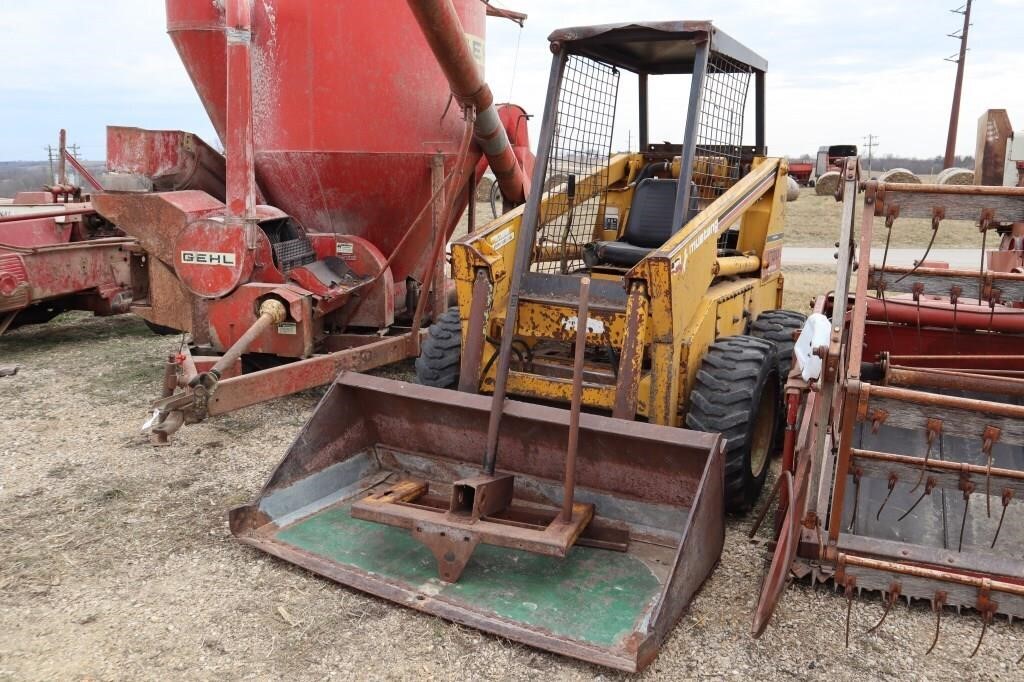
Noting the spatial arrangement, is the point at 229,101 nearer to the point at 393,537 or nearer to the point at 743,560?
the point at 393,537

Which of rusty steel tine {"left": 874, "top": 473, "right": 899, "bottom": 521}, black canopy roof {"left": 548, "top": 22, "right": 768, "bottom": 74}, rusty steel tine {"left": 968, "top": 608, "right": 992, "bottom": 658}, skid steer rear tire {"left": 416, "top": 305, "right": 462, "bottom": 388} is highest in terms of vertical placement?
black canopy roof {"left": 548, "top": 22, "right": 768, "bottom": 74}

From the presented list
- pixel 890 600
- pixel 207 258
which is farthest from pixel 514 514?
pixel 207 258

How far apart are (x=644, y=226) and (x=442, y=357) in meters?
1.40

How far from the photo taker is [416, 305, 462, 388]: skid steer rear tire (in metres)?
4.71

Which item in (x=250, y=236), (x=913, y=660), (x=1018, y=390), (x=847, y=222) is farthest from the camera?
(x=250, y=236)

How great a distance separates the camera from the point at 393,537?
3805 millimetres

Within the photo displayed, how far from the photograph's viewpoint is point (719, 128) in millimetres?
4887

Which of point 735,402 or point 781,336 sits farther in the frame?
point 781,336

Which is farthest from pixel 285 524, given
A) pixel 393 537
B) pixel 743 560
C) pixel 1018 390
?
pixel 1018 390

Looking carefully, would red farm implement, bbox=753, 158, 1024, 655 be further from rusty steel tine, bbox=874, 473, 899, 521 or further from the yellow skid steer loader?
the yellow skid steer loader

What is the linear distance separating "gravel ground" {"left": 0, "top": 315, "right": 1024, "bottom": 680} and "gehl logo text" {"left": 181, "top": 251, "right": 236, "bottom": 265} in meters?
1.43

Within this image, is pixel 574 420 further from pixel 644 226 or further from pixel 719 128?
pixel 719 128

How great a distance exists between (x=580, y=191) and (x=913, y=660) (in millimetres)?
3124

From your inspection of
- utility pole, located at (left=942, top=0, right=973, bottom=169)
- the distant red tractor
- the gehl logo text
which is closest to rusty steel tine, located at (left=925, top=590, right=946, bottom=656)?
the gehl logo text
